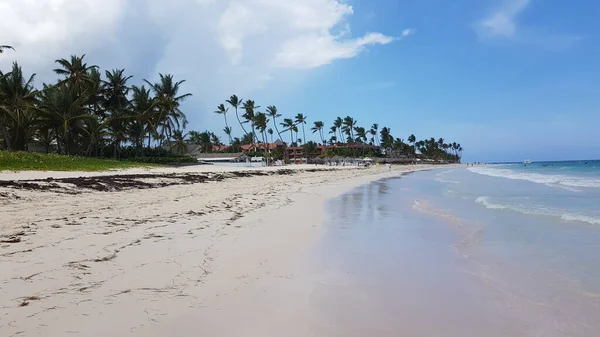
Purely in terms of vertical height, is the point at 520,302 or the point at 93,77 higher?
the point at 93,77

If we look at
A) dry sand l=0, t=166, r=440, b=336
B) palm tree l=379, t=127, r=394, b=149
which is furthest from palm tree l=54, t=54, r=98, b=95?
palm tree l=379, t=127, r=394, b=149

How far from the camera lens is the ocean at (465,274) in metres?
4.02

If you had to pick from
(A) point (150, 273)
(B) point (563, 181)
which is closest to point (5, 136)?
(A) point (150, 273)

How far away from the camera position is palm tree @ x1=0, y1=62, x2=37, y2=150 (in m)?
33.1

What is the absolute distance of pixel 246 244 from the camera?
7.22 meters

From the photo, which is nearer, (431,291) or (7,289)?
(7,289)

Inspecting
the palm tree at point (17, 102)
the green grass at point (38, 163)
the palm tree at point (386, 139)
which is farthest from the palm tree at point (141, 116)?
the palm tree at point (386, 139)

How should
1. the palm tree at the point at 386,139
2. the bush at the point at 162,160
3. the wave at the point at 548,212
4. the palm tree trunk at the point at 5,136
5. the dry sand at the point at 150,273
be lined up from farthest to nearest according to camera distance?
the palm tree at the point at 386,139 < the bush at the point at 162,160 < the palm tree trunk at the point at 5,136 < the wave at the point at 548,212 < the dry sand at the point at 150,273

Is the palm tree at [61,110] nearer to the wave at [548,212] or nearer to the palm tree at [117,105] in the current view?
the palm tree at [117,105]

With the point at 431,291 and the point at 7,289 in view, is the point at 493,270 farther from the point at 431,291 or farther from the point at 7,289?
the point at 7,289

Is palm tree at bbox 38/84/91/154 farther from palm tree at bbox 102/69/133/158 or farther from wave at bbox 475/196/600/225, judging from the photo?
wave at bbox 475/196/600/225

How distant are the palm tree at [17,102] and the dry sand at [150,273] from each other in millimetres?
28239

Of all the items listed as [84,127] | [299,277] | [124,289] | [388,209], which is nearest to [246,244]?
[299,277]

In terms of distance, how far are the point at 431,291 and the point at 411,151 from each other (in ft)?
476
